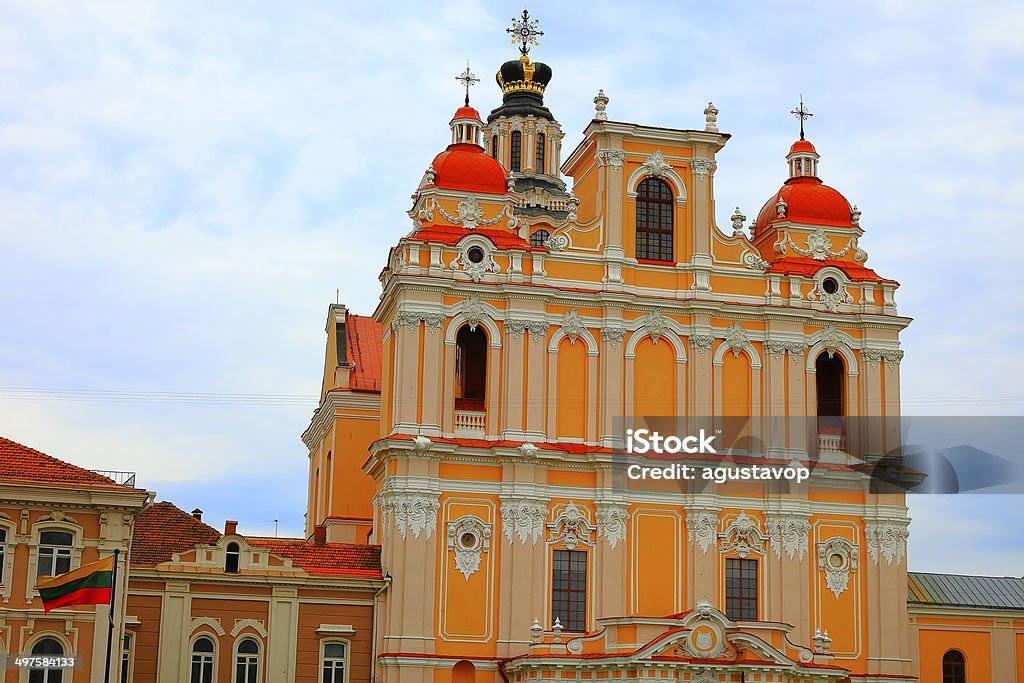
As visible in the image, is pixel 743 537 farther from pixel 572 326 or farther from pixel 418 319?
pixel 418 319

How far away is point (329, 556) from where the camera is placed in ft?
169

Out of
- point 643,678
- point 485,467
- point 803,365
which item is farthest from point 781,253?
point 643,678

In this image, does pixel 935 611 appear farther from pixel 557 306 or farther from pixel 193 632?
pixel 193 632

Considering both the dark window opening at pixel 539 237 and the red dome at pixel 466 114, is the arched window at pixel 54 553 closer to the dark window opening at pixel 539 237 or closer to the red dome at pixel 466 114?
the red dome at pixel 466 114

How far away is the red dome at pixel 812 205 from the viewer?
57.5 metres

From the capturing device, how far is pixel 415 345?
51.4 meters

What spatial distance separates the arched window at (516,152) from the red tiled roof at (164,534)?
29.2 m

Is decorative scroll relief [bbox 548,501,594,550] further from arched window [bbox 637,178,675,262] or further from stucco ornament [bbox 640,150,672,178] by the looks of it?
stucco ornament [bbox 640,150,672,178]

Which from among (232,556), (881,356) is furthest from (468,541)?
(881,356)

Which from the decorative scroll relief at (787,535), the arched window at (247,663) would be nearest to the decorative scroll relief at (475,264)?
the decorative scroll relief at (787,535)

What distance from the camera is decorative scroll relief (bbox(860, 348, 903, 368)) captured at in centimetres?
5509

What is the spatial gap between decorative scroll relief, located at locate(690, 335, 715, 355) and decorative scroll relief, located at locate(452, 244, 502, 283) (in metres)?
6.84

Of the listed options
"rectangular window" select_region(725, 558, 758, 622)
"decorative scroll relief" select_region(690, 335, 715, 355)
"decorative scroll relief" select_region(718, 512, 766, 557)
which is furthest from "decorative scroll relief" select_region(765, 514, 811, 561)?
"decorative scroll relief" select_region(690, 335, 715, 355)

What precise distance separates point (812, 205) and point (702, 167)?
188 inches
